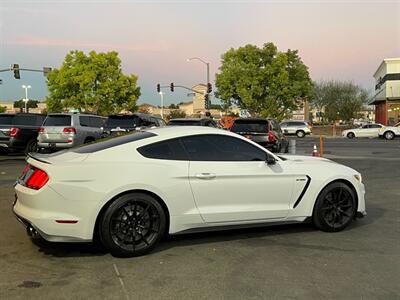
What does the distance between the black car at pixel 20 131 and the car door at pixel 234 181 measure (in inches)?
522

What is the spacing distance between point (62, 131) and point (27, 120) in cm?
228

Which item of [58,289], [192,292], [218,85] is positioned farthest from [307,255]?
[218,85]

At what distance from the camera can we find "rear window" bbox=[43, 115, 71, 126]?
1700 centimetres

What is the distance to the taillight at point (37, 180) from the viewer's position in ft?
16.7

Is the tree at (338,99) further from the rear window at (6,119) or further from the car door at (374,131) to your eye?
the rear window at (6,119)

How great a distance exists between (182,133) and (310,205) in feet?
6.42

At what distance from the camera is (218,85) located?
168 feet

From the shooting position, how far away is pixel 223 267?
4.92 meters

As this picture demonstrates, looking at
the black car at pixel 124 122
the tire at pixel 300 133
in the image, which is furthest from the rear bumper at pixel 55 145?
the tire at pixel 300 133

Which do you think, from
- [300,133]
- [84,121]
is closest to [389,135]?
[300,133]

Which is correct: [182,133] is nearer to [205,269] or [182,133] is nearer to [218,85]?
[205,269]

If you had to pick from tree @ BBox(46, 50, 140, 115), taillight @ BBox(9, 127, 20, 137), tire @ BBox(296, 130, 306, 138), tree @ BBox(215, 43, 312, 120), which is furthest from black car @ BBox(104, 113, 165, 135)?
tree @ BBox(46, 50, 140, 115)

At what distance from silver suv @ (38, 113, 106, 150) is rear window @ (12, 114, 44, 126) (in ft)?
4.71

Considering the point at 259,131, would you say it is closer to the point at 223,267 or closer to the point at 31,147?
the point at 31,147
